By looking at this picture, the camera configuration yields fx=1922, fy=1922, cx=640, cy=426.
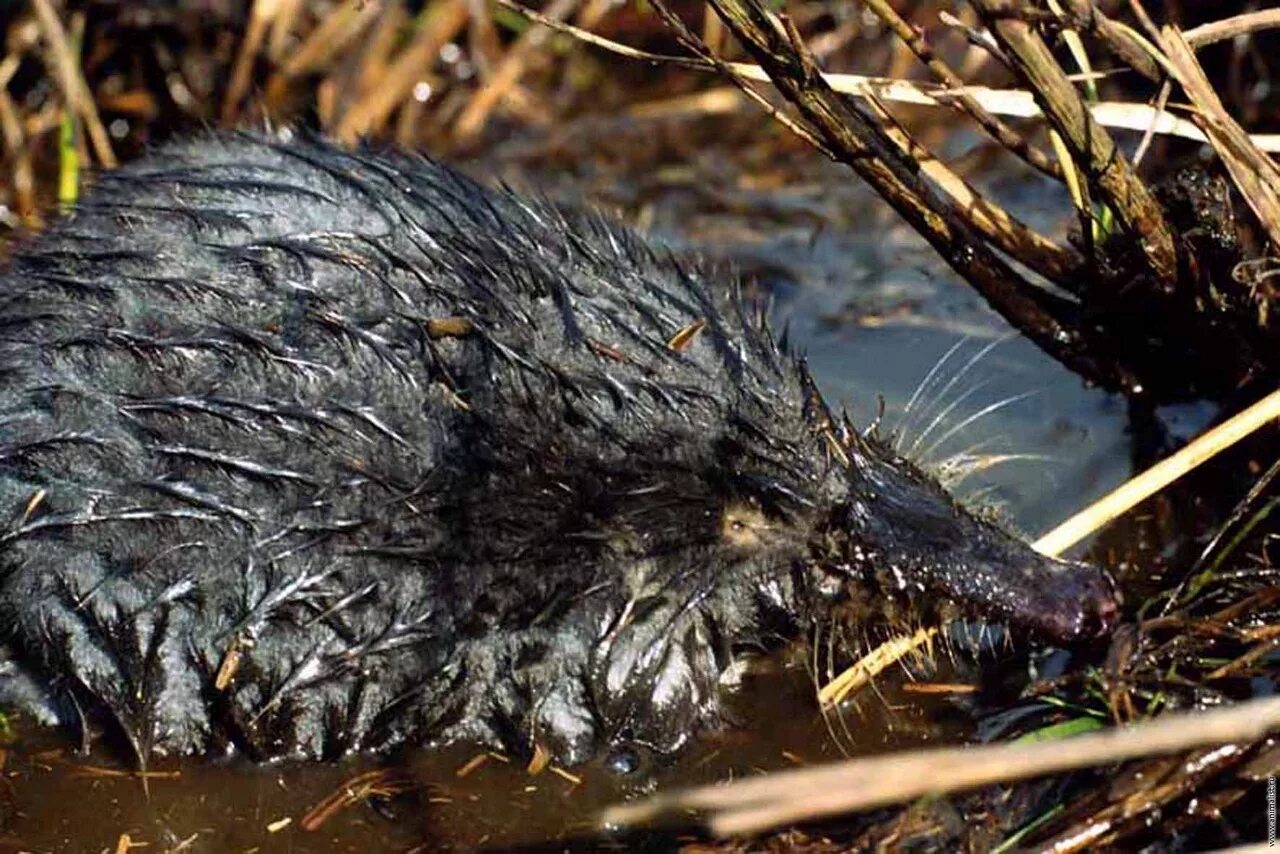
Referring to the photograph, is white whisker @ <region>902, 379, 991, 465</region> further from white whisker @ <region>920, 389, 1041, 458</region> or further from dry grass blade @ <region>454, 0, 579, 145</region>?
dry grass blade @ <region>454, 0, 579, 145</region>

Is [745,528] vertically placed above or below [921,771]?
above

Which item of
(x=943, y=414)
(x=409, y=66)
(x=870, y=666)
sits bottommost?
(x=870, y=666)

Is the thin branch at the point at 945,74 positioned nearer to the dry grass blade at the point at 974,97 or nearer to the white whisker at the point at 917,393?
the dry grass blade at the point at 974,97

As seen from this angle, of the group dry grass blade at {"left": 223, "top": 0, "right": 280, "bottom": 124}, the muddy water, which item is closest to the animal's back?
the muddy water

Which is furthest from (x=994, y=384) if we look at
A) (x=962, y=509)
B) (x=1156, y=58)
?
(x=1156, y=58)

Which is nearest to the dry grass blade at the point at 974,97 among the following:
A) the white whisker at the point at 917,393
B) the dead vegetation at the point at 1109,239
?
the dead vegetation at the point at 1109,239

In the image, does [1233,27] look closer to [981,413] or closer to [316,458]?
[981,413]

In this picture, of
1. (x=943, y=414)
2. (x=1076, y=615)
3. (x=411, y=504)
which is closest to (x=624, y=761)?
(x=411, y=504)
